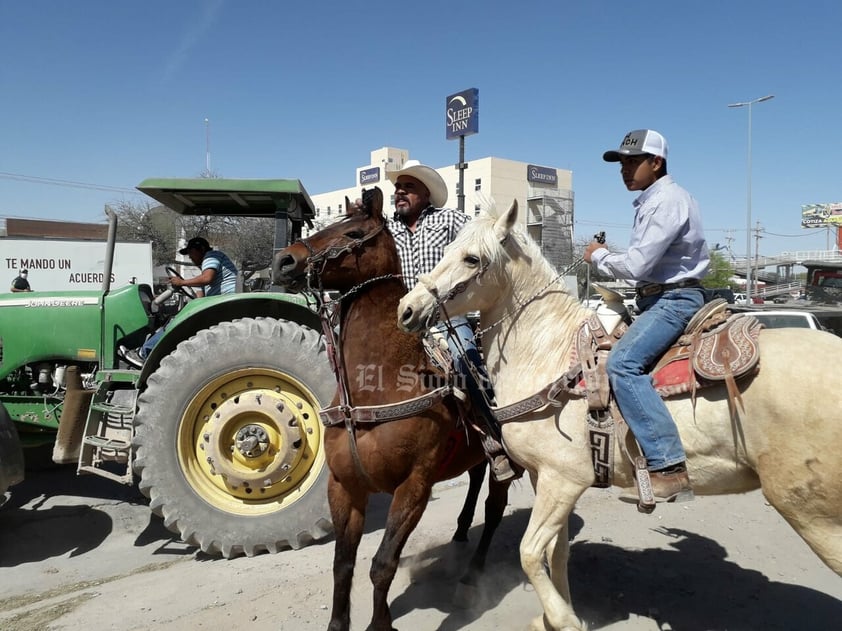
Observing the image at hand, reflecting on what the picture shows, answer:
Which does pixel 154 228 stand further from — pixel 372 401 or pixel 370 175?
pixel 370 175

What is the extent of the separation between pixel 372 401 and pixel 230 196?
2842 mm

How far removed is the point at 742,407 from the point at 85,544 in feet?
16.1

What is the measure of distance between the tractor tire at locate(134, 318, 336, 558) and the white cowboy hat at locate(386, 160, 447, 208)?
1404 millimetres

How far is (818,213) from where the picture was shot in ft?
252

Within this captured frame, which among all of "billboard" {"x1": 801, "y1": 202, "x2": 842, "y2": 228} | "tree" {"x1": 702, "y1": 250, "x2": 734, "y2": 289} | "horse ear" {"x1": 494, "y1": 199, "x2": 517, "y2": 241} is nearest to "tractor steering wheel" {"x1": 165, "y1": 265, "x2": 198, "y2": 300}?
"horse ear" {"x1": 494, "y1": 199, "x2": 517, "y2": 241}

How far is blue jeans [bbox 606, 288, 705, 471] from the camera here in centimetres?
242

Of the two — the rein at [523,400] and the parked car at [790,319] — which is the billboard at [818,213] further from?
the rein at [523,400]

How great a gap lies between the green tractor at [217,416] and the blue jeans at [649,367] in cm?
233

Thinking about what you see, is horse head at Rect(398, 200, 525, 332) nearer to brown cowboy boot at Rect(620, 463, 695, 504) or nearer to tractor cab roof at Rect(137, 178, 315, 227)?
brown cowboy boot at Rect(620, 463, 695, 504)

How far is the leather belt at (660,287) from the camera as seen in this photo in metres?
2.69

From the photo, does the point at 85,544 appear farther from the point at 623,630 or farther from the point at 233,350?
the point at 623,630

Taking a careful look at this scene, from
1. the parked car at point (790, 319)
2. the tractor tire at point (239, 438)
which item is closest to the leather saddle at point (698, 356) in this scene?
the tractor tire at point (239, 438)

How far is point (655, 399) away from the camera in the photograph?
2.45m

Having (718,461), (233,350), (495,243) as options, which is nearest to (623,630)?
(718,461)
